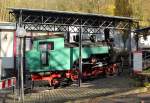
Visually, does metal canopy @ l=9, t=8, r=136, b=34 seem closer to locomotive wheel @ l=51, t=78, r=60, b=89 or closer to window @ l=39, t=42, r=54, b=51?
window @ l=39, t=42, r=54, b=51

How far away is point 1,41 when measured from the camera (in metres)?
35.3

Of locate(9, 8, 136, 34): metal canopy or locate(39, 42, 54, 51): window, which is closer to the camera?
locate(9, 8, 136, 34): metal canopy

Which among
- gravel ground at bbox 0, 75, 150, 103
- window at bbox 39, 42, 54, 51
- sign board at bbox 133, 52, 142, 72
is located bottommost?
gravel ground at bbox 0, 75, 150, 103

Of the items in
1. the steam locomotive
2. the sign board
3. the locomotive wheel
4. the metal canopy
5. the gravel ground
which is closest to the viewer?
the gravel ground

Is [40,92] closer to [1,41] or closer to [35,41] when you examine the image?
[35,41]

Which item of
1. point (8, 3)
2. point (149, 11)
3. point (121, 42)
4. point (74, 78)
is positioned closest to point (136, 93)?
point (74, 78)

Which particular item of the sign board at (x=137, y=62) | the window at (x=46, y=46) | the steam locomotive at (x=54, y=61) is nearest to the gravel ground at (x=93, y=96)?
the steam locomotive at (x=54, y=61)

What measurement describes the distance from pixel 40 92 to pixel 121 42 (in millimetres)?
23834

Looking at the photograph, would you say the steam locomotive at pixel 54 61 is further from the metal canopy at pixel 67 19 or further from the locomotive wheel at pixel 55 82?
the metal canopy at pixel 67 19

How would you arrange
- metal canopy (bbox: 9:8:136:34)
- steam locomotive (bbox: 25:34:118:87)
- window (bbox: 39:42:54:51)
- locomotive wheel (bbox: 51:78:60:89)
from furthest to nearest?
1. window (bbox: 39:42:54:51)
2. locomotive wheel (bbox: 51:78:60:89)
3. steam locomotive (bbox: 25:34:118:87)
4. metal canopy (bbox: 9:8:136:34)

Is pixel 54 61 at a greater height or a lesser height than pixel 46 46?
lesser

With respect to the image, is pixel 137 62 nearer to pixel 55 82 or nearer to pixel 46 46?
pixel 55 82

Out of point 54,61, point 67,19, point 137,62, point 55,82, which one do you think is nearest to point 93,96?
point 137,62

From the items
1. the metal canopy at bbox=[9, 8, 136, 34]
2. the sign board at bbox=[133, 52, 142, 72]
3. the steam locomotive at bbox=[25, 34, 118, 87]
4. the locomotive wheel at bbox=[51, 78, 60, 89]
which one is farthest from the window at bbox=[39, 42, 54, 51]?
the sign board at bbox=[133, 52, 142, 72]
